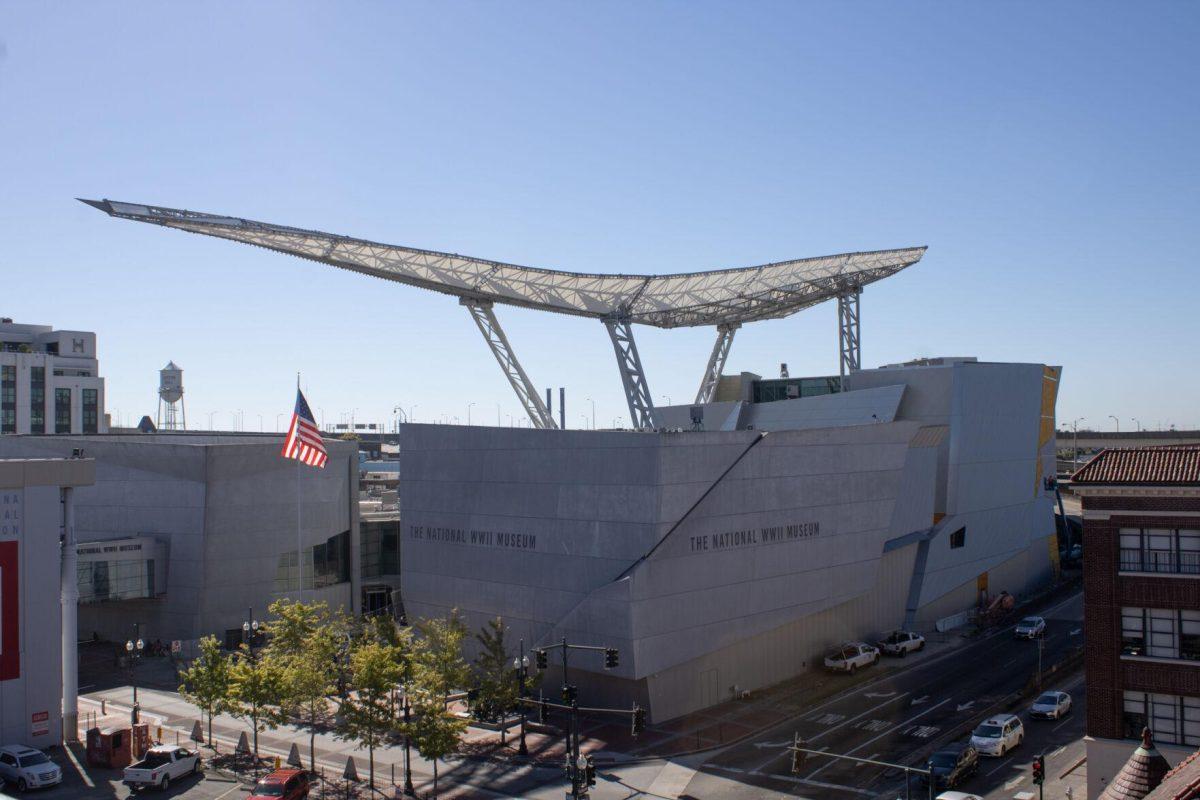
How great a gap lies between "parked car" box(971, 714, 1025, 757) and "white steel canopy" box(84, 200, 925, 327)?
29.4 m

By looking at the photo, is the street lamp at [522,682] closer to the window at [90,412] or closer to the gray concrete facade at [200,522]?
the gray concrete facade at [200,522]

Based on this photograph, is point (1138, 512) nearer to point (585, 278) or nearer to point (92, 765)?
point (585, 278)

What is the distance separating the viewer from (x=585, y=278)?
57.1 m

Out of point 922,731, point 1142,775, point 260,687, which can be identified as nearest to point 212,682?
point 260,687

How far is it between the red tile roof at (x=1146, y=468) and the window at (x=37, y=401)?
113290 millimetres

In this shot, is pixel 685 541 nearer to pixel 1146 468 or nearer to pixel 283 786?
pixel 1146 468

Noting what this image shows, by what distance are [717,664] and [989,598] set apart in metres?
32.0

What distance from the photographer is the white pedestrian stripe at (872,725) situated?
38781 millimetres

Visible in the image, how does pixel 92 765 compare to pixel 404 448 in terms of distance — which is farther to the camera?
pixel 404 448

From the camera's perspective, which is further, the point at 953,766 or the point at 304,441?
the point at 304,441

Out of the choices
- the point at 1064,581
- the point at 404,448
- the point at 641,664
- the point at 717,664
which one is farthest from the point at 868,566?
the point at 1064,581

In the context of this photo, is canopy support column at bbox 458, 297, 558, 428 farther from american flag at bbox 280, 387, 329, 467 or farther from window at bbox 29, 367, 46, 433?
window at bbox 29, 367, 46, 433

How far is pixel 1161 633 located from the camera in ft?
101

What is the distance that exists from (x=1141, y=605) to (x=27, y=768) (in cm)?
3757
